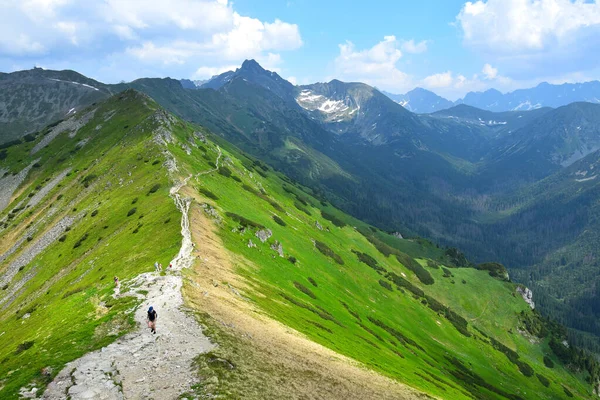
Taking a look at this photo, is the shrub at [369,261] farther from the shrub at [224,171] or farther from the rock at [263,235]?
the rock at [263,235]

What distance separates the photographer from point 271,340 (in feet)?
125

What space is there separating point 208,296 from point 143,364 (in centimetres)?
1625

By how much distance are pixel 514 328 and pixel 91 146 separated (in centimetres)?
21860

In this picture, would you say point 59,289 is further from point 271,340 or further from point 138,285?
point 271,340

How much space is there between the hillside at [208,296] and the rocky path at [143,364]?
0.16 meters

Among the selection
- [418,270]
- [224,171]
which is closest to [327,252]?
[224,171]

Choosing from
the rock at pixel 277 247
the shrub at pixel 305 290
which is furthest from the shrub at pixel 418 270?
the shrub at pixel 305 290

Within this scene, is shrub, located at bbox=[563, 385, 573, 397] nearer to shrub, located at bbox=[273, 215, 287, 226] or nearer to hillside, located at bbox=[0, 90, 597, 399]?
hillside, located at bbox=[0, 90, 597, 399]

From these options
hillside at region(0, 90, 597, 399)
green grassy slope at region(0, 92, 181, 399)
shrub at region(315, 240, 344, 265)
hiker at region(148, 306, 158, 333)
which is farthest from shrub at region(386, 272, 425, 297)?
hiker at region(148, 306, 158, 333)

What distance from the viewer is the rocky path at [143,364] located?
82.5 ft

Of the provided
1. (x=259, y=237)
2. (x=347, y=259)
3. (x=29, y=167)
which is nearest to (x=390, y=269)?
(x=347, y=259)

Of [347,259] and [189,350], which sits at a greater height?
[189,350]

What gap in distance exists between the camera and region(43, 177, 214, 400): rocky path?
25141 mm

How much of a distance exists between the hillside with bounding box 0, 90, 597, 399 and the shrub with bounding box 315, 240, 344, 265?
753mm
